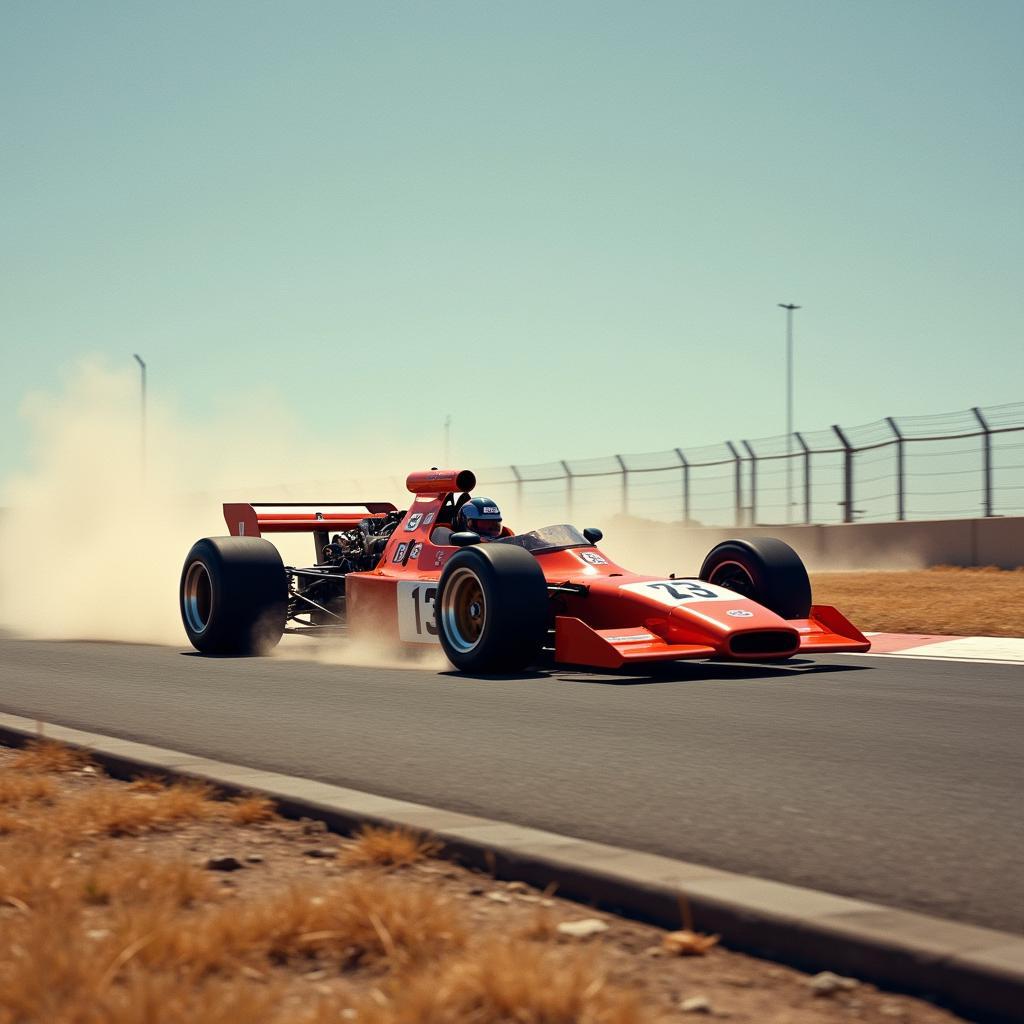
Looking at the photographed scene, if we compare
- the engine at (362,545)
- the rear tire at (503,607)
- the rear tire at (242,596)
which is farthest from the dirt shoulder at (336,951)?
the engine at (362,545)

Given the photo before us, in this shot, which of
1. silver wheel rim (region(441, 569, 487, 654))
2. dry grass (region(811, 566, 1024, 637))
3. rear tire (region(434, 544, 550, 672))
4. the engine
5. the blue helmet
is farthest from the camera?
dry grass (region(811, 566, 1024, 637))

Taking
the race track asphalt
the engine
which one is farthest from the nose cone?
the engine

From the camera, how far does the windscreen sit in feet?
37.5

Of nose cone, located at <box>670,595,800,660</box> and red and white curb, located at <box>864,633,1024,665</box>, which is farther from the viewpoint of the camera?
red and white curb, located at <box>864,633,1024,665</box>

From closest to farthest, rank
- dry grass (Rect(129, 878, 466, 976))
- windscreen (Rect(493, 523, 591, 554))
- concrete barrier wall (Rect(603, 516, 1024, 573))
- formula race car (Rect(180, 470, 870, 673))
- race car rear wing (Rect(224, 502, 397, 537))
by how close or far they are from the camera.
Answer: dry grass (Rect(129, 878, 466, 976))
formula race car (Rect(180, 470, 870, 673))
windscreen (Rect(493, 523, 591, 554))
race car rear wing (Rect(224, 502, 397, 537))
concrete barrier wall (Rect(603, 516, 1024, 573))

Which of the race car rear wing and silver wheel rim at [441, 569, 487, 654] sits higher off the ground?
the race car rear wing

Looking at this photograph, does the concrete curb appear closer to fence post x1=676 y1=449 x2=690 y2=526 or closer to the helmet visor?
the helmet visor

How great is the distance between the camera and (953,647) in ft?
43.5

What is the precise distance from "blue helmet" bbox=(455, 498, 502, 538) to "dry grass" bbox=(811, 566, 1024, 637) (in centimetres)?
551

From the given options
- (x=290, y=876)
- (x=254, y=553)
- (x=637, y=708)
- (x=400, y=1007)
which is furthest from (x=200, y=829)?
(x=254, y=553)

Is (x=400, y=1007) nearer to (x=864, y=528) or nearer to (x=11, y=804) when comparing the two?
(x=11, y=804)

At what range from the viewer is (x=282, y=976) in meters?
3.06

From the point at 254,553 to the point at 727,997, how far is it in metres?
10.4

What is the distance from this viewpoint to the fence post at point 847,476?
A: 82.0 ft
